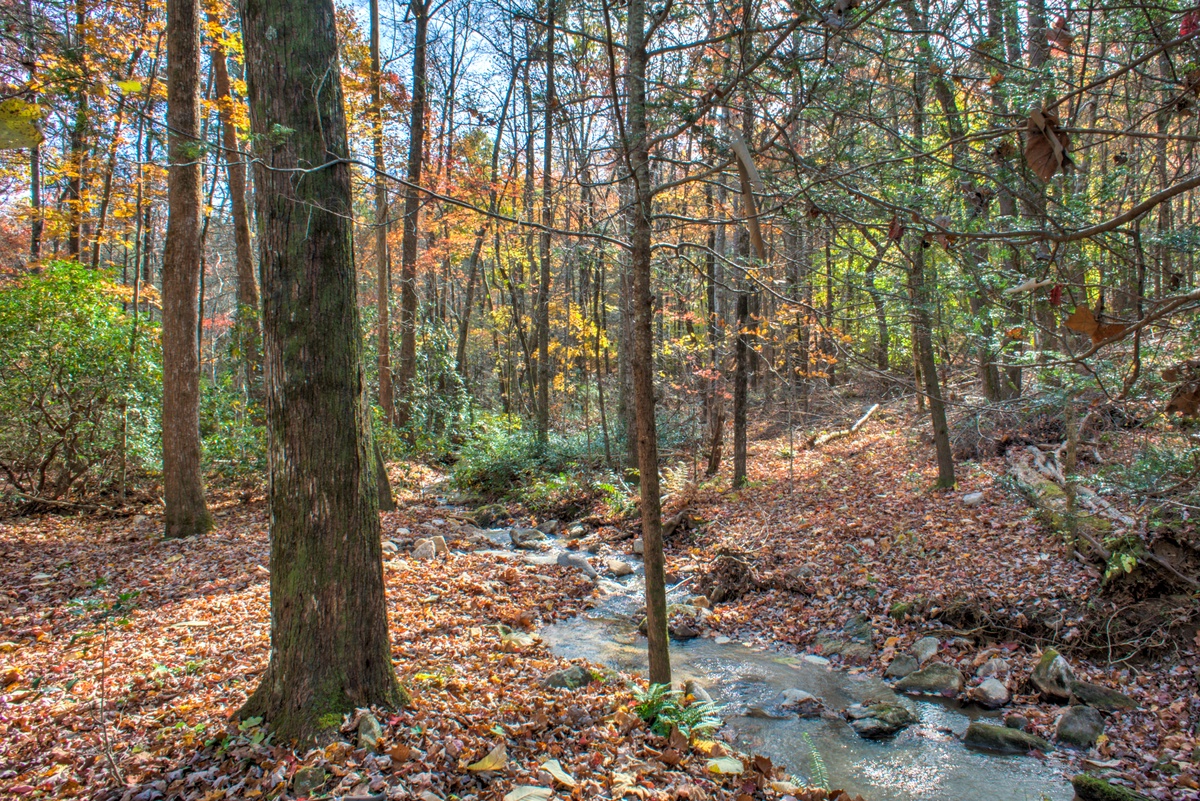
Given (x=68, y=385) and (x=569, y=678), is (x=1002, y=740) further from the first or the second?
(x=68, y=385)

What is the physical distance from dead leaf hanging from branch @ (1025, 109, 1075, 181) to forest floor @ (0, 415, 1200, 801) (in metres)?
3.19

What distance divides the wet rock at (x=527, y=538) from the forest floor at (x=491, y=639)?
3.50 feet

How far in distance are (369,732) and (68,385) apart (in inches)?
338

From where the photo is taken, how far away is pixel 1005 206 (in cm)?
793

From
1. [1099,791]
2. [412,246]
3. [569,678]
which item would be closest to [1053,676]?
[1099,791]

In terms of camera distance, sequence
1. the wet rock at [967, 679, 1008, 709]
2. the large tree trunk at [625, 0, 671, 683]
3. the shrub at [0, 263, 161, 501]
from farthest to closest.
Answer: the shrub at [0, 263, 161, 501] < the wet rock at [967, 679, 1008, 709] < the large tree trunk at [625, 0, 671, 683]

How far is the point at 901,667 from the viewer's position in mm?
5488

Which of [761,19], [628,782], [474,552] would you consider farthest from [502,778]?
[474,552]

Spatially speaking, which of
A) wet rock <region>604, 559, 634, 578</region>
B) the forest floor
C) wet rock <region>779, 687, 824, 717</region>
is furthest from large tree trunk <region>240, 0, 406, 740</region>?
wet rock <region>604, 559, 634, 578</region>

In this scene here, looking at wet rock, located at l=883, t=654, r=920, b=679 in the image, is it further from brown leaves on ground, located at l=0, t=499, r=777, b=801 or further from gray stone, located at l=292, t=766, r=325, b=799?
gray stone, located at l=292, t=766, r=325, b=799

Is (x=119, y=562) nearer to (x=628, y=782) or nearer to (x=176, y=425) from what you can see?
(x=176, y=425)

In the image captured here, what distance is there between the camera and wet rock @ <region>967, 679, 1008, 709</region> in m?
4.86

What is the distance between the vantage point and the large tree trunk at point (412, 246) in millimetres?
13555

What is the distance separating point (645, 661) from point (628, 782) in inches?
94.0
